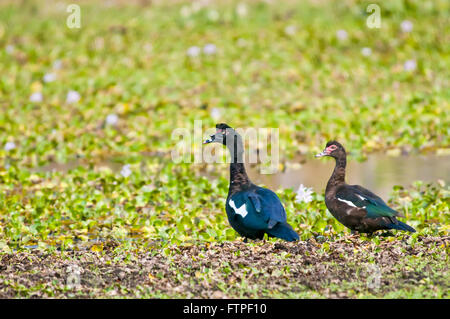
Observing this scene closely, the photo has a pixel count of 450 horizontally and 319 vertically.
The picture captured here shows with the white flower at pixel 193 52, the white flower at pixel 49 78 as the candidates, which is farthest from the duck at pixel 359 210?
the white flower at pixel 49 78

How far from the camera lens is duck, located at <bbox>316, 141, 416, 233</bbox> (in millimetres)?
7426

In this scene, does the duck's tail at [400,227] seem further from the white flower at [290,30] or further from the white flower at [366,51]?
the white flower at [290,30]

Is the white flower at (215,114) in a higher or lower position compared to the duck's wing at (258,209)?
higher

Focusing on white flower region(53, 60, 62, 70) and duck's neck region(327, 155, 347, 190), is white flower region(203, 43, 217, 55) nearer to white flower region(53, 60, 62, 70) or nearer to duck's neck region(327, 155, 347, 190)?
white flower region(53, 60, 62, 70)

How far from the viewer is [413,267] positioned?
6.68m

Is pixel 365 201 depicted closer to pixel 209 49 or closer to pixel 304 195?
pixel 304 195

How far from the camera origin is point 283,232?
23.8 feet

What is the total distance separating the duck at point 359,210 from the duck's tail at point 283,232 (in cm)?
60

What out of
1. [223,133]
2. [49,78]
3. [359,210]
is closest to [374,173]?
[223,133]

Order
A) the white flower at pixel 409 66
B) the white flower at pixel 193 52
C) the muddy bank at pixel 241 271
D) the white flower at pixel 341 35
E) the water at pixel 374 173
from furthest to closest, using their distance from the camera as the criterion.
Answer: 1. the white flower at pixel 341 35
2. the white flower at pixel 193 52
3. the white flower at pixel 409 66
4. the water at pixel 374 173
5. the muddy bank at pixel 241 271

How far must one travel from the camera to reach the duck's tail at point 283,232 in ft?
23.6

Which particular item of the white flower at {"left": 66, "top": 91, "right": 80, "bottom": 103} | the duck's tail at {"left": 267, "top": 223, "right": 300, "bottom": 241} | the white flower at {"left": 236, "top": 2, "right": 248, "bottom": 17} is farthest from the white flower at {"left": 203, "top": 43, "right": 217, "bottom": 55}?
the duck's tail at {"left": 267, "top": 223, "right": 300, "bottom": 241}
